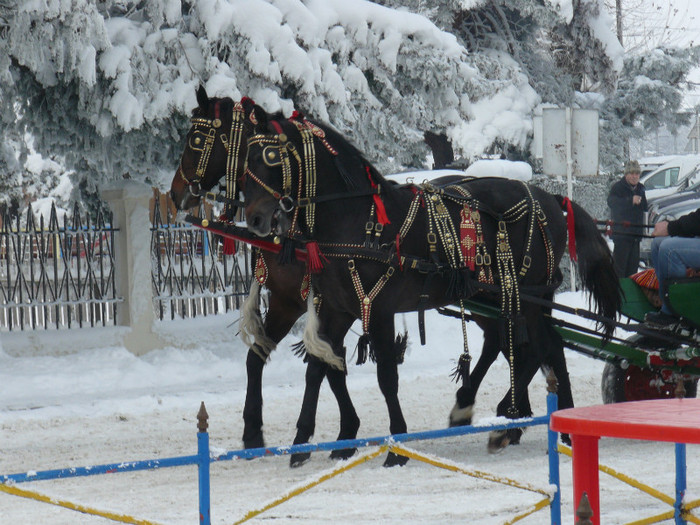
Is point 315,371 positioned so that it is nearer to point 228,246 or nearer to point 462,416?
point 462,416

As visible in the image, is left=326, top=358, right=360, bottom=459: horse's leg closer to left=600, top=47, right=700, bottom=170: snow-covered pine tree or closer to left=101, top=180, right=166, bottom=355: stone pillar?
left=101, top=180, right=166, bottom=355: stone pillar

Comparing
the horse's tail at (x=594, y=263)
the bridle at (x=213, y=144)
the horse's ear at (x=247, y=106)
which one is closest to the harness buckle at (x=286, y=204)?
the bridle at (x=213, y=144)

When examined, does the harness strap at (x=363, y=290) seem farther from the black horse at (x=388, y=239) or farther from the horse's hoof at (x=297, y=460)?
the horse's hoof at (x=297, y=460)

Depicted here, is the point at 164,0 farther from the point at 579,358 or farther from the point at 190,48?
the point at 579,358

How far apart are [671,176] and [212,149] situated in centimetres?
2194

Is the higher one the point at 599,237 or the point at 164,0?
the point at 164,0

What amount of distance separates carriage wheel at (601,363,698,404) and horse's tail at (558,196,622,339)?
1.10 ft

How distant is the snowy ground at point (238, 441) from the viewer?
225 inches

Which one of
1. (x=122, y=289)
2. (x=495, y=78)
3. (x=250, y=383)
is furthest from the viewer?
(x=495, y=78)

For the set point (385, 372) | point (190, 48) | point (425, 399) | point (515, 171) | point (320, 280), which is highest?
point (190, 48)

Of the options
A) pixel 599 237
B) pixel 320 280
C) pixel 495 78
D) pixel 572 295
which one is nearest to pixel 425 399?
pixel 599 237

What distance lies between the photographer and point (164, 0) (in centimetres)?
1035

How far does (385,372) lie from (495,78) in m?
13.4

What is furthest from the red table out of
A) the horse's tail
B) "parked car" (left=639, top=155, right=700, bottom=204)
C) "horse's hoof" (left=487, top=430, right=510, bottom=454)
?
"parked car" (left=639, top=155, right=700, bottom=204)
